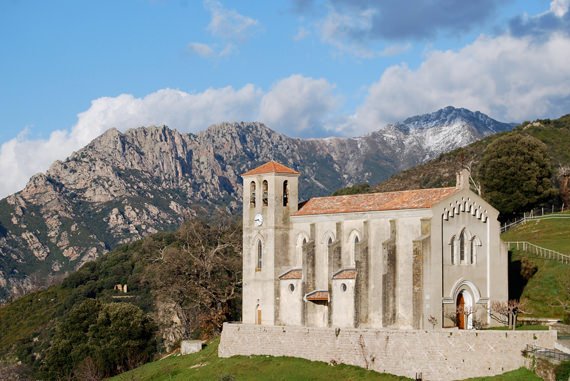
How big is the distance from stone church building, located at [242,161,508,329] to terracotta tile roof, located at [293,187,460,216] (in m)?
0.08

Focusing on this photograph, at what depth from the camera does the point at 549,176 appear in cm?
7600

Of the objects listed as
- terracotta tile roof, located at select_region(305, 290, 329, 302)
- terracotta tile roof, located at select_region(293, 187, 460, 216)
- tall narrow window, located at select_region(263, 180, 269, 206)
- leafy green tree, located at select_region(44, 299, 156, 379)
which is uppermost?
tall narrow window, located at select_region(263, 180, 269, 206)

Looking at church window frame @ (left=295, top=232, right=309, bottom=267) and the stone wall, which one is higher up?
church window frame @ (left=295, top=232, right=309, bottom=267)

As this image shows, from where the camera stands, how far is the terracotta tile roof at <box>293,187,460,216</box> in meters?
49.6

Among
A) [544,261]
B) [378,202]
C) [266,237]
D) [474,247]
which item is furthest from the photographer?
[544,261]

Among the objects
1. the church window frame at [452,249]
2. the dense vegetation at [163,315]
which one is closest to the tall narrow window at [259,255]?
the dense vegetation at [163,315]

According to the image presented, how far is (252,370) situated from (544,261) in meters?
23.7

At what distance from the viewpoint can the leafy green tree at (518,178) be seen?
243ft

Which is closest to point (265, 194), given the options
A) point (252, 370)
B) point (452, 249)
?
point (252, 370)

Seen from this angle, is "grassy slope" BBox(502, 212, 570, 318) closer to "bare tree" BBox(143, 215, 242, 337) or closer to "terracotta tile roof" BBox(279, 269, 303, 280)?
"terracotta tile roof" BBox(279, 269, 303, 280)

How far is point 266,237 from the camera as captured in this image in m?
56.8

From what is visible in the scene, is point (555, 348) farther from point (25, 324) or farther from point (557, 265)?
point (25, 324)

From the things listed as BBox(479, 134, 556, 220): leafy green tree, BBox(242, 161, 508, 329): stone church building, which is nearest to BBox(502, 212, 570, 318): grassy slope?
BBox(479, 134, 556, 220): leafy green tree

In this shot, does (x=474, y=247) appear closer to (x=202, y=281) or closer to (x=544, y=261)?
(x=544, y=261)
